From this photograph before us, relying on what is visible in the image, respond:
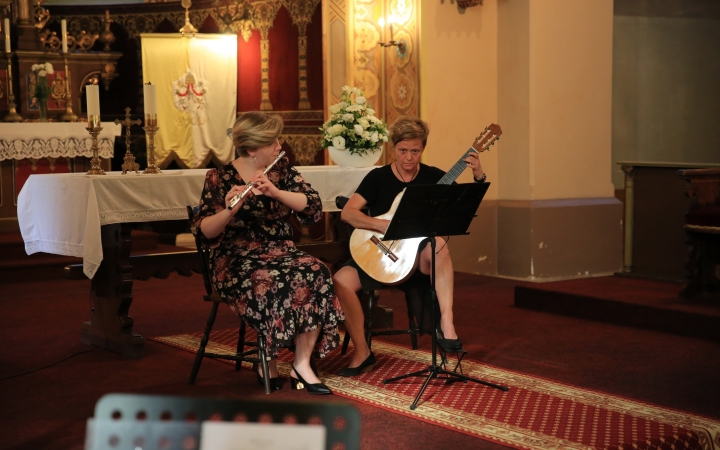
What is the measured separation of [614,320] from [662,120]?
371cm

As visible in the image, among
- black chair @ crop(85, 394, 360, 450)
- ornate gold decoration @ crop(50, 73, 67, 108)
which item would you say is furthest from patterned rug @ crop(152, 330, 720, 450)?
ornate gold decoration @ crop(50, 73, 67, 108)

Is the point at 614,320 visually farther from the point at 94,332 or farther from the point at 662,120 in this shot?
the point at 662,120

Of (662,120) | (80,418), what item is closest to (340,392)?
(80,418)

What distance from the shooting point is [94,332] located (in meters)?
5.11

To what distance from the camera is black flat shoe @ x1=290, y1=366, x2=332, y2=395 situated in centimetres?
401

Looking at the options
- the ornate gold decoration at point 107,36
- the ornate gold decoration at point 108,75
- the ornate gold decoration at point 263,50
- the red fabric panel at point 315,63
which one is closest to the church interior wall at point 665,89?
the red fabric panel at point 315,63

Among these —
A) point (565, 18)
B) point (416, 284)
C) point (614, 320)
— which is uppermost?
point (565, 18)

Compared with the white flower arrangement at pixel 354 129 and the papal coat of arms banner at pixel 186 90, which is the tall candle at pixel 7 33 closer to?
the papal coat of arms banner at pixel 186 90

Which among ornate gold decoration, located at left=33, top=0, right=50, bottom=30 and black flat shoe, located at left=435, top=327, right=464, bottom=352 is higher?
ornate gold decoration, located at left=33, top=0, right=50, bottom=30

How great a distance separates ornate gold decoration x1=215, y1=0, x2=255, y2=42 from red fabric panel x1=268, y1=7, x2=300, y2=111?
287mm

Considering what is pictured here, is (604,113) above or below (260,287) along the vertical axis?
above

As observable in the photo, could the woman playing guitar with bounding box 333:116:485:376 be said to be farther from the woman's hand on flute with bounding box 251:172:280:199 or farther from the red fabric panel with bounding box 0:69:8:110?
the red fabric panel with bounding box 0:69:8:110

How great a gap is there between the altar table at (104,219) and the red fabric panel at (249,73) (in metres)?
4.79

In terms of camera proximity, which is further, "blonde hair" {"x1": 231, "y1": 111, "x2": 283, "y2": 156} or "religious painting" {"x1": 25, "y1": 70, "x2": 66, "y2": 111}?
"religious painting" {"x1": 25, "y1": 70, "x2": 66, "y2": 111}
